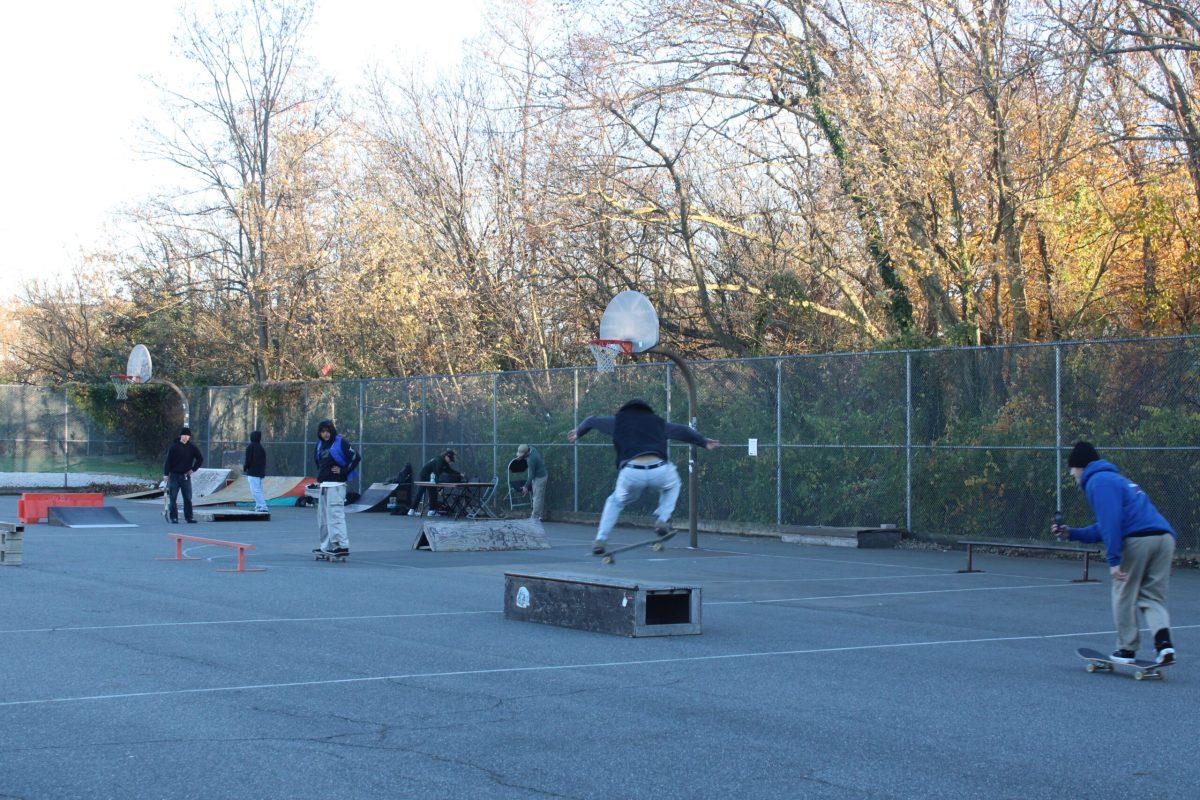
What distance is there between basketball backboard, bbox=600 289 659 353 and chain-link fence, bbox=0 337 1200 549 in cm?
437

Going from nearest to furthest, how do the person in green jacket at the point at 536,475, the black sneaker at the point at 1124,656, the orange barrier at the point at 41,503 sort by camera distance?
1. the black sneaker at the point at 1124,656
2. the orange barrier at the point at 41,503
3. the person in green jacket at the point at 536,475

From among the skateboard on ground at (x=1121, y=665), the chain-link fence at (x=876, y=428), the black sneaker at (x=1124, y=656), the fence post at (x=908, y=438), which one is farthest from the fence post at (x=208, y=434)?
the black sneaker at (x=1124, y=656)

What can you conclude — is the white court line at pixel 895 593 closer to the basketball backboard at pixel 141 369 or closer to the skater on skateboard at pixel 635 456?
the skater on skateboard at pixel 635 456

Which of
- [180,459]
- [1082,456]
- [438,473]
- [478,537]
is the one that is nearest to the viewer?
[1082,456]

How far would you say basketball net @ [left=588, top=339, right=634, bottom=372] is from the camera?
19922 mm

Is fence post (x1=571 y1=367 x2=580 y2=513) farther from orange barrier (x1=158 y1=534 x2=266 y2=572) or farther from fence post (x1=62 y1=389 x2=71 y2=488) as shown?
fence post (x1=62 y1=389 x2=71 y2=488)

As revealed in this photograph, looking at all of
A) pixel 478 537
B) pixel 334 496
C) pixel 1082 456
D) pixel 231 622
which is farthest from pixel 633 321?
pixel 1082 456

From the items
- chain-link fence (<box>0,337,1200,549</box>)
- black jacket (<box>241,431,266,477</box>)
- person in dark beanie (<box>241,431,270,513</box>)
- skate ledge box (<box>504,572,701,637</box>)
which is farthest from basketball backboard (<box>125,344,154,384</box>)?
skate ledge box (<box>504,572,701,637</box>)

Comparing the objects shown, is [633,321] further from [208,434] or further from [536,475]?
[208,434]

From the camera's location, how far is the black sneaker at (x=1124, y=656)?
9.76m

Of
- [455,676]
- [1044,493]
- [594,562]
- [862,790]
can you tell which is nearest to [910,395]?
[1044,493]

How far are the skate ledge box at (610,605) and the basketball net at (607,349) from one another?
7.69 metres

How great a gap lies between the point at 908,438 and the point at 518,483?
10390 mm

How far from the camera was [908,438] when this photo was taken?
21734 mm
